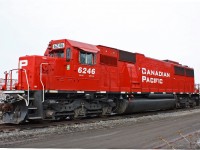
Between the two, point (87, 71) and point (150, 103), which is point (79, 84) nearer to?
point (87, 71)

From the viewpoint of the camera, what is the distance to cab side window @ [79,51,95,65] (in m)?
14.3

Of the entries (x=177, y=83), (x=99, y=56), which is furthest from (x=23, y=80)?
(x=177, y=83)

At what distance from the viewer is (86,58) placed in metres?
14.5

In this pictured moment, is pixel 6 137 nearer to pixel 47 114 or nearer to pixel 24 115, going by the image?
pixel 24 115

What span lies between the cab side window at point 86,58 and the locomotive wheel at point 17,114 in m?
3.75

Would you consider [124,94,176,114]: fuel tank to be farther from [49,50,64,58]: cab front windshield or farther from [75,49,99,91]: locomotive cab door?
[49,50,64,58]: cab front windshield

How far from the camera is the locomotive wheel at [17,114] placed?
463 inches

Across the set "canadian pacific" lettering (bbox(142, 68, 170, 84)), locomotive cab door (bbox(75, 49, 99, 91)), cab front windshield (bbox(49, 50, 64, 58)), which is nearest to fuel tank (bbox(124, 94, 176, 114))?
"canadian pacific" lettering (bbox(142, 68, 170, 84))

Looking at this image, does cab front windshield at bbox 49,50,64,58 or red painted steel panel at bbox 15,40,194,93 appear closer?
red painted steel panel at bbox 15,40,194,93

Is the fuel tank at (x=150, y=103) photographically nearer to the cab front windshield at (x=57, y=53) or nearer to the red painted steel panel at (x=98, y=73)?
the red painted steel panel at (x=98, y=73)

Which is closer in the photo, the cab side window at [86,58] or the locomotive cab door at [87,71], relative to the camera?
the locomotive cab door at [87,71]

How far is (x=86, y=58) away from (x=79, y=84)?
1.44 meters

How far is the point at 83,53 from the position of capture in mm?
14391

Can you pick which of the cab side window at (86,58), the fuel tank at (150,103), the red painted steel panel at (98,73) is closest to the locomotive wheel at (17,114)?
the red painted steel panel at (98,73)
